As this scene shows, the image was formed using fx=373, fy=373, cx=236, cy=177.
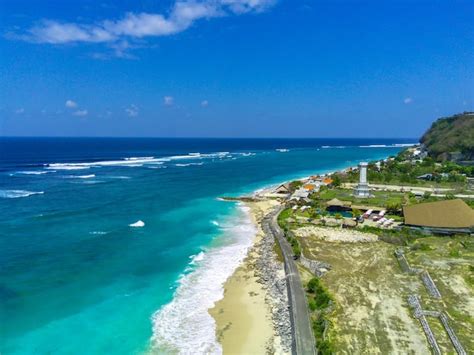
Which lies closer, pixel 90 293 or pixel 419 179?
pixel 90 293

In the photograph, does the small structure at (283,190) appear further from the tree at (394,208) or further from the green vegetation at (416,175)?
the tree at (394,208)

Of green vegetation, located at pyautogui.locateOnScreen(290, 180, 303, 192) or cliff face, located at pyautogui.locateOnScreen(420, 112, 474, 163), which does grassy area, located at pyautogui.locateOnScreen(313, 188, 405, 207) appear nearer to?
green vegetation, located at pyautogui.locateOnScreen(290, 180, 303, 192)

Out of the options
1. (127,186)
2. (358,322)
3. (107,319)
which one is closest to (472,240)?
(358,322)

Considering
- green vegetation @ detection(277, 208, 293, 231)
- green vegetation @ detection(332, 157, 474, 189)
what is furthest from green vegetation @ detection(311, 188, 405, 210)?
green vegetation @ detection(332, 157, 474, 189)

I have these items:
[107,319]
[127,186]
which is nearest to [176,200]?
[127,186]

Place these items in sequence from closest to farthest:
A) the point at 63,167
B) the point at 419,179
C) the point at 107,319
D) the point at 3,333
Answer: the point at 3,333, the point at 107,319, the point at 419,179, the point at 63,167

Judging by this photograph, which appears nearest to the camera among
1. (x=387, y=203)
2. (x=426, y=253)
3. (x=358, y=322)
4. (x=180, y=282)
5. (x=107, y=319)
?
(x=358, y=322)

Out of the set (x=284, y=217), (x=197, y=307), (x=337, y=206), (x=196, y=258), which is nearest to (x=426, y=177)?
(x=337, y=206)

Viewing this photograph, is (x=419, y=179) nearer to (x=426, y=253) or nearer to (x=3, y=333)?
(x=426, y=253)
